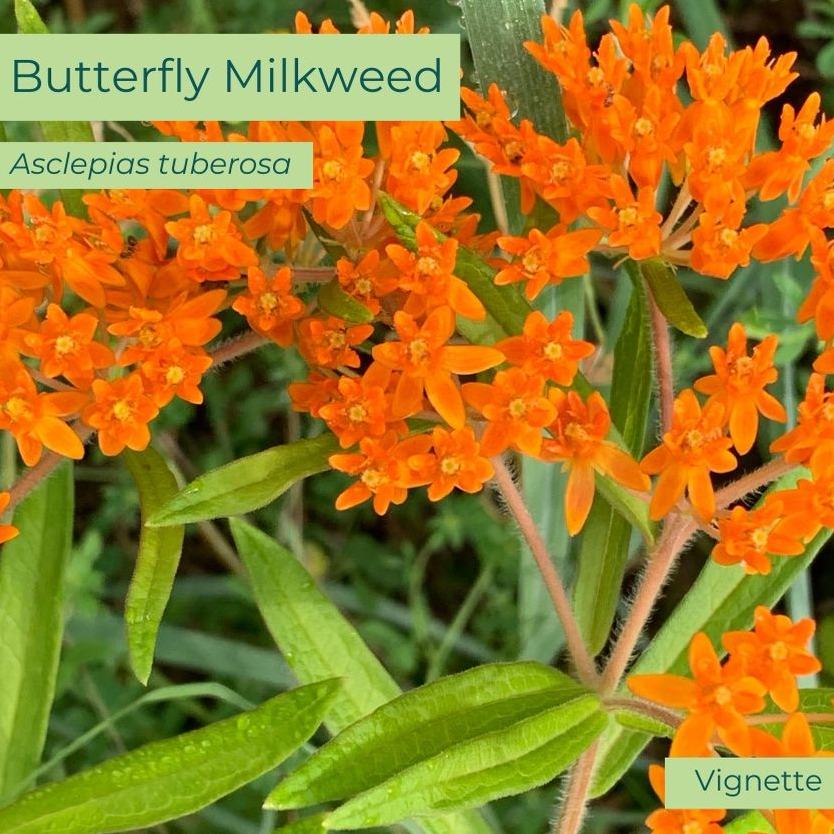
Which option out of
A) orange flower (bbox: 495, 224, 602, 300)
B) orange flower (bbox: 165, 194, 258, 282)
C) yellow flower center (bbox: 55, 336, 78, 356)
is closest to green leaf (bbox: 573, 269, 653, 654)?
orange flower (bbox: 495, 224, 602, 300)

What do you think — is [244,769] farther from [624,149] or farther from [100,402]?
[624,149]

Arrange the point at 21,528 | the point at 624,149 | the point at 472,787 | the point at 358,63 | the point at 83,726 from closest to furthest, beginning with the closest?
the point at 472,787 < the point at 624,149 < the point at 358,63 < the point at 21,528 < the point at 83,726

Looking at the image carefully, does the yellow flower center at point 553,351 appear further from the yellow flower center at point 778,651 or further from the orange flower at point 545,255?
the yellow flower center at point 778,651

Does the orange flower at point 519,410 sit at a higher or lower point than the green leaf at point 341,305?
lower

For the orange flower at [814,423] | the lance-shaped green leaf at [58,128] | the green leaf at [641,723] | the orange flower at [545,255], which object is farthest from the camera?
the lance-shaped green leaf at [58,128]

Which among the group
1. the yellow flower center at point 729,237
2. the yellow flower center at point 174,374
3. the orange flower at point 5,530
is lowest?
the orange flower at point 5,530

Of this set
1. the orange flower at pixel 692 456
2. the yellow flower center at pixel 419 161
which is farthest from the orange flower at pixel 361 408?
the orange flower at pixel 692 456

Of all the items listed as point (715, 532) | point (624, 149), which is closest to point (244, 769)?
point (715, 532)

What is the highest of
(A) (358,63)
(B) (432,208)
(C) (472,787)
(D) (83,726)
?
(A) (358,63)

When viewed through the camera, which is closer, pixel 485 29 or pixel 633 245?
pixel 633 245
